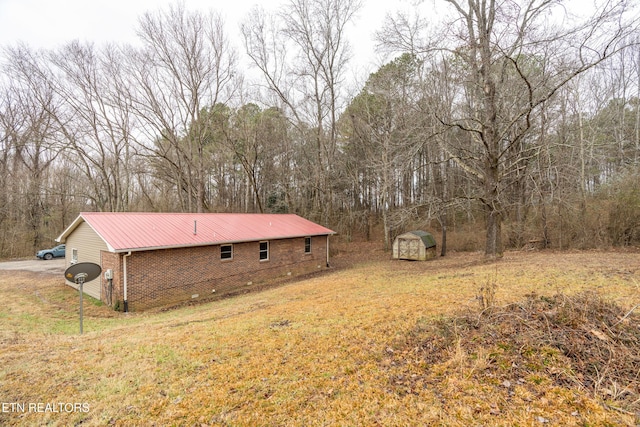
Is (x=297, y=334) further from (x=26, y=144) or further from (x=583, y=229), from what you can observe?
(x=26, y=144)

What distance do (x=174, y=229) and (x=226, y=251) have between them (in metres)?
2.39

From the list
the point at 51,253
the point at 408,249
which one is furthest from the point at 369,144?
the point at 51,253

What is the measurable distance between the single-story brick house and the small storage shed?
6.25 m

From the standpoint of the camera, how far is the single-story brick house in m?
9.88

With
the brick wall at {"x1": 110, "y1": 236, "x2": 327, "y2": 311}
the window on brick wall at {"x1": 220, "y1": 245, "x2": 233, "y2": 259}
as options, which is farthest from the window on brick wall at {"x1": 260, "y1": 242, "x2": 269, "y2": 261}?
the window on brick wall at {"x1": 220, "y1": 245, "x2": 233, "y2": 259}

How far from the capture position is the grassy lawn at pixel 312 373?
2.85 m

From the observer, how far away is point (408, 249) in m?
17.0

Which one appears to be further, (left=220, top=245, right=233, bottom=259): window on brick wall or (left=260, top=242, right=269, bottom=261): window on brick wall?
(left=260, top=242, right=269, bottom=261): window on brick wall

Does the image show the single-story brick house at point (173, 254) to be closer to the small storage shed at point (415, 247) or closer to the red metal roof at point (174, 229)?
the red metal roof at point (174, 229)

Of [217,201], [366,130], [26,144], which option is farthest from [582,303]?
[26,144]

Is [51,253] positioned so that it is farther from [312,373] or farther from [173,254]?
[312,373]

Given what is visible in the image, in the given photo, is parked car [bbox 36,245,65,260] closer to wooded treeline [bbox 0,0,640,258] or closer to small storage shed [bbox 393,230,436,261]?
wooded treeline [bbox 0,0,640,258]

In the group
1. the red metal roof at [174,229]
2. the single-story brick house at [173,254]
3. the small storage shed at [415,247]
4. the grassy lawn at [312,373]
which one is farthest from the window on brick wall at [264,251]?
the small storage shed at [415,247]

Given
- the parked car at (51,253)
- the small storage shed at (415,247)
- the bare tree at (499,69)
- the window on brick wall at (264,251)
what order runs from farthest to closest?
the parked car at (51,253)
the small storage shed at (415,247)
the window on brick wall at (264,251)
the bare tree at (499,69)
